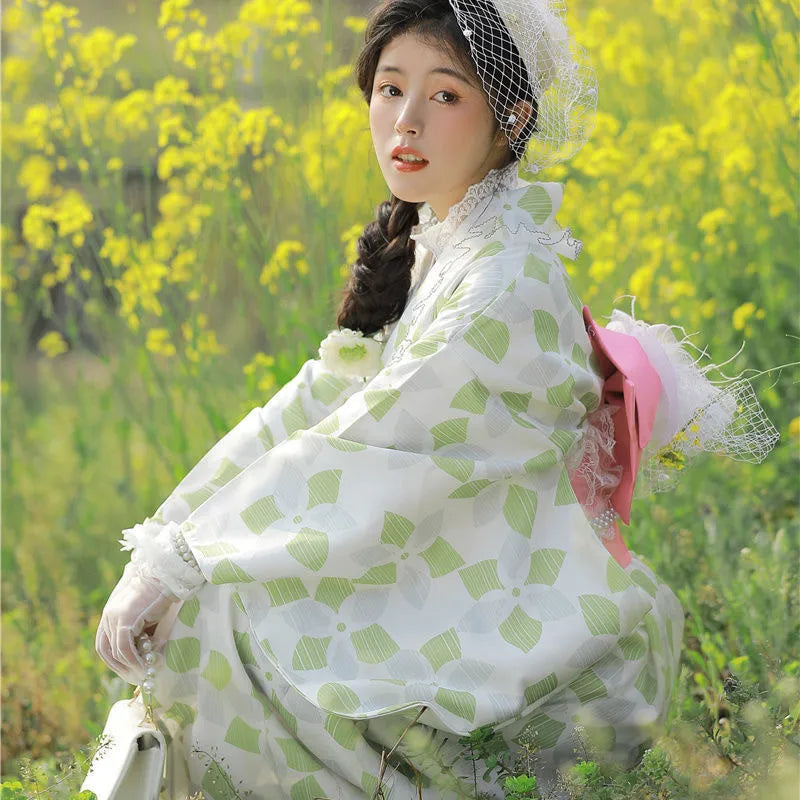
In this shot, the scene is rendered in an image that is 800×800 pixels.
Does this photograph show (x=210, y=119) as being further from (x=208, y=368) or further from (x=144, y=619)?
(x=144, y=619)

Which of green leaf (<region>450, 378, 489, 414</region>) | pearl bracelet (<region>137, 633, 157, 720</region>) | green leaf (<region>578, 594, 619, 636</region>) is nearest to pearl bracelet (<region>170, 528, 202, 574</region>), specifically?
pearl bracelet (<region>137, 633, 157, 720</region>)

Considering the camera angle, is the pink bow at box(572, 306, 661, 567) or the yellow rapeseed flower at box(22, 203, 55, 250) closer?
the pink bow at box(572, 306, 661, 567)

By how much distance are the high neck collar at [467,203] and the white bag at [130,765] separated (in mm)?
869

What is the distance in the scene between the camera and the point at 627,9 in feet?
13.9

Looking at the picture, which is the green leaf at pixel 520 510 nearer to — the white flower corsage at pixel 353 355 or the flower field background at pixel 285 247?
the white flower corsage at pixel 353 355

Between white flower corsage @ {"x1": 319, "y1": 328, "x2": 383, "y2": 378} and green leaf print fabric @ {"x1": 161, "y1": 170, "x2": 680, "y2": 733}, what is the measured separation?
0.99ft

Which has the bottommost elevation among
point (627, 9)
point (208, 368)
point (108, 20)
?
point (208, 368)

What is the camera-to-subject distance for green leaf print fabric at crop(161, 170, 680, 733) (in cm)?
153

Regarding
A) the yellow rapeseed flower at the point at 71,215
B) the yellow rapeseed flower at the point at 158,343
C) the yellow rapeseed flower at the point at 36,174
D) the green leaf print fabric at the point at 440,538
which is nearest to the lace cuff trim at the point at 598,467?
the green leaf print fabric at the point at 440,538

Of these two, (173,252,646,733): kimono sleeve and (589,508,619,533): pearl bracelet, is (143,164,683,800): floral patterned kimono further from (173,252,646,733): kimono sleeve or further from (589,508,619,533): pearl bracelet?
(589,508,619,533): pearl bracelet

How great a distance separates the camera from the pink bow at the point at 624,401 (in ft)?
5.71

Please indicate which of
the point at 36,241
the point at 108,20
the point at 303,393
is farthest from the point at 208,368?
the point at 108,20

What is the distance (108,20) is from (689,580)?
191 inches

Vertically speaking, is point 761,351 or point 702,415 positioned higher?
point 702,415
